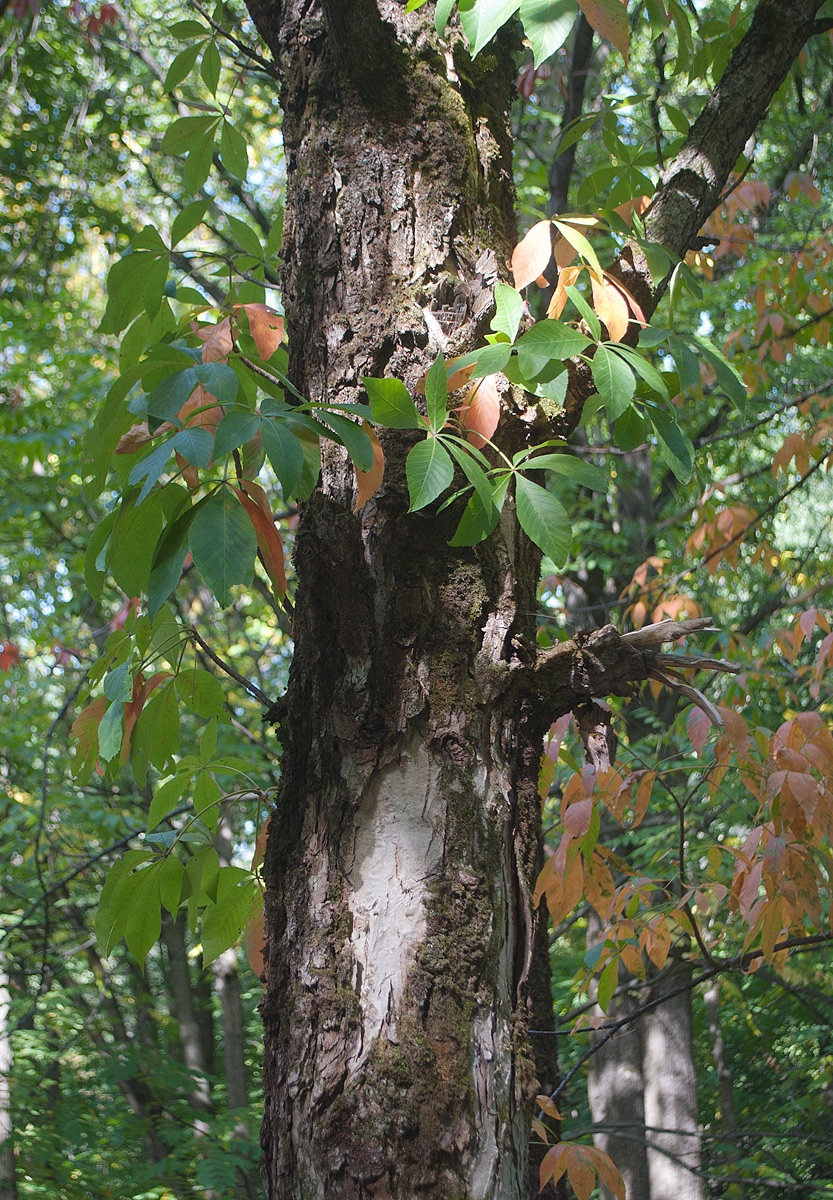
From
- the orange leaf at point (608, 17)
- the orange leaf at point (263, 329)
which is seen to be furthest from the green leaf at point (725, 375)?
the orange leaf at point (263, 329)

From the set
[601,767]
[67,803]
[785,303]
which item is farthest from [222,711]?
[67,803]

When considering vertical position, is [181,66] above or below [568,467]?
above

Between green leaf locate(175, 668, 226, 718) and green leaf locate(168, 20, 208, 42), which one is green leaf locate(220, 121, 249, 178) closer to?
green leaf locate(168, 20, 208, 42)

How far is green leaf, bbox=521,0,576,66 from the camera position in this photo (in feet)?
2.67

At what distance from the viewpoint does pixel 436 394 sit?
0.81m

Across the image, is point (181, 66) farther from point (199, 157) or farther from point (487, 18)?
point (487, 18)

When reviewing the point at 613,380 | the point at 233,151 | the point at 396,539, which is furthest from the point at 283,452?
the point at 233,151

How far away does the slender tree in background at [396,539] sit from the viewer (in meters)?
0.78

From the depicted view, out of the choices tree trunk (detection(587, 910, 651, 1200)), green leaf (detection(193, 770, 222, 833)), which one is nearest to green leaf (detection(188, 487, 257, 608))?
green leaf (detection(193, 770, 222, 833))

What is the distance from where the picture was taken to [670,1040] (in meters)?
5.17

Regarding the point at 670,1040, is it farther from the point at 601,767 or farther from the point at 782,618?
the point at 601,767

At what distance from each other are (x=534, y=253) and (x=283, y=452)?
20.2 inches

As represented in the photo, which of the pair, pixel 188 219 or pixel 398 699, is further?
pixel 188 219

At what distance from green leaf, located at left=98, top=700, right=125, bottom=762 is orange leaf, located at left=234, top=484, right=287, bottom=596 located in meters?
0.35
